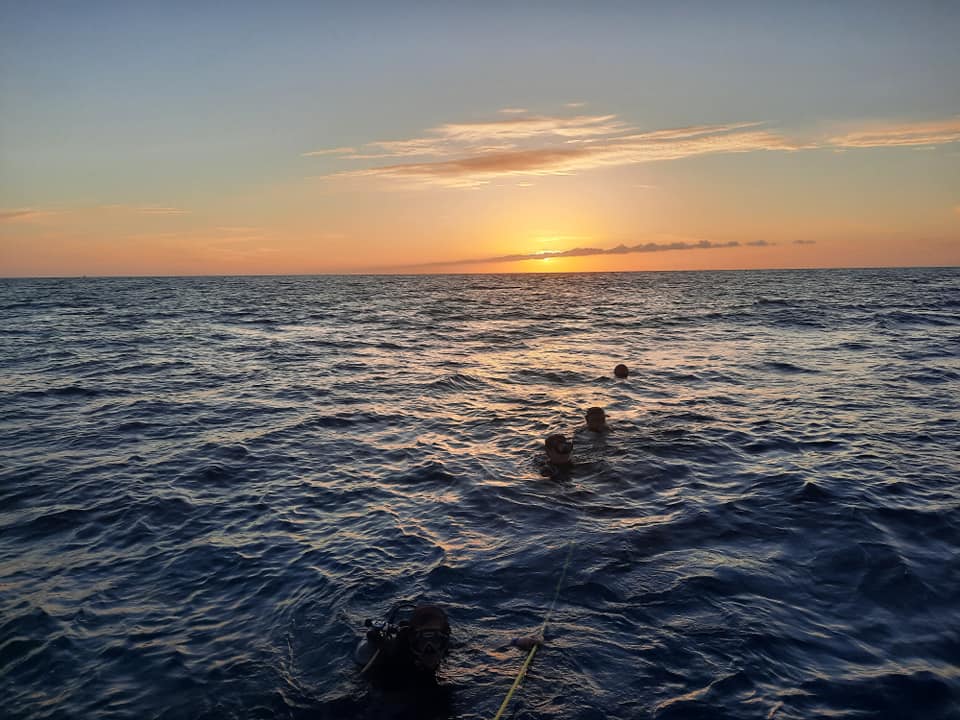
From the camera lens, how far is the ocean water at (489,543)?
23.2 feet

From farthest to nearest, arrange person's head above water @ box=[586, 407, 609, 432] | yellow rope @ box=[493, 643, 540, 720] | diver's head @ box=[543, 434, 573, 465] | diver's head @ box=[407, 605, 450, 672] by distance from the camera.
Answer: person's head above water @ box=[586, 407, 609, 432], diver's head @ box=[543, 434, 573, 465], diver's head @ box=[407, 605, 450, 672], yellow rope @ box=[493, 643, 540, 720]

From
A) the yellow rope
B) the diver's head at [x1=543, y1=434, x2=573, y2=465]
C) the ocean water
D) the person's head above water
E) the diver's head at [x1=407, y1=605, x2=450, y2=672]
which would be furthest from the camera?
the person's head above water

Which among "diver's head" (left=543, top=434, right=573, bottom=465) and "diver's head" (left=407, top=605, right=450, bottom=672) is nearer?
"diver's head" (left=407, top=605, right=450, bottom=672)

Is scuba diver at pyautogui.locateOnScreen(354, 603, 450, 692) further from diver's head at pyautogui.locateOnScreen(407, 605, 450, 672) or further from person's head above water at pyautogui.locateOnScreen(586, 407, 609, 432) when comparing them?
person's head above water at pyautogui.locateOnScreen(586, 407, 609, 432)

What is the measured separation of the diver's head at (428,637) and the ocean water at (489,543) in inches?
16.4

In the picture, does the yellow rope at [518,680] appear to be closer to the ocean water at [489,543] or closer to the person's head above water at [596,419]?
the ocean water at [489,543]

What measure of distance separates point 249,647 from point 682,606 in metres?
6.41

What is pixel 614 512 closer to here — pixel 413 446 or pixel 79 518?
pixel 413 446

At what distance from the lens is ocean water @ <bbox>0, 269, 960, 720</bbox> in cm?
707

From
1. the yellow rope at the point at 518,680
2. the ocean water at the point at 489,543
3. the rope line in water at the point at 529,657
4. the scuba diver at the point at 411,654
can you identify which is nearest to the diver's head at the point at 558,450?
the ocean water at the point at 489,543

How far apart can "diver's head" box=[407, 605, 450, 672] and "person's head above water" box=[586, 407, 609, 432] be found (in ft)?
38.4

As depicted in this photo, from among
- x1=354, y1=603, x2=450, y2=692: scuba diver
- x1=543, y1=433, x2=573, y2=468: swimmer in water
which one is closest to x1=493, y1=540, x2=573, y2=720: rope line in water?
x1=354, y1=603, x2=450, y2=692: scuba diver

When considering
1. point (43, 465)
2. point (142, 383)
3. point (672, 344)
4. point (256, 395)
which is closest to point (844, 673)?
point (43, 465)

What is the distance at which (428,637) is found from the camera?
275 inches
